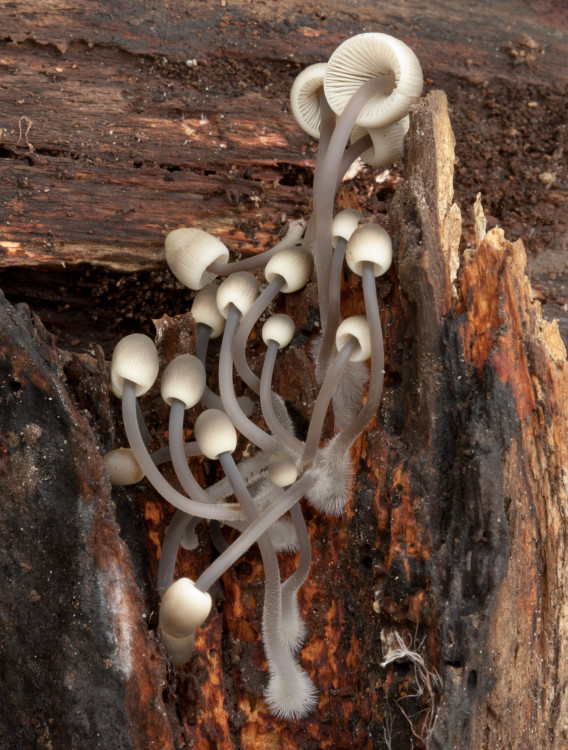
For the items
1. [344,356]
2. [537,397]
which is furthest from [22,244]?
[537,397]

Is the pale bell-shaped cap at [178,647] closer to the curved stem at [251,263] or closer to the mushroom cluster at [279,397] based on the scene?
the mushroom cluster at [279,397]

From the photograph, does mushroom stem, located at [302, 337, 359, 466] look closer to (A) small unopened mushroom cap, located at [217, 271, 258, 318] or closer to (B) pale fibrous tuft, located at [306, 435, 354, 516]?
(B) pale fibrous tuft, located at [306, 435, 354, 516]

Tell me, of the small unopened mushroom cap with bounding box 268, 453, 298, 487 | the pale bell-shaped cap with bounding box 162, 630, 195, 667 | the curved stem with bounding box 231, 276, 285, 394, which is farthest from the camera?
the curved stem with bounding box 231, 276, 285, 394

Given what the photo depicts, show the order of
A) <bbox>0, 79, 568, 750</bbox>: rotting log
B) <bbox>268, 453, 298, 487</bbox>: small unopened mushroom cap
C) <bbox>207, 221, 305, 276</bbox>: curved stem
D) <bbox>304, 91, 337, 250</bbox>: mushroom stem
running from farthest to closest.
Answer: <bbox>207, 221, 305, 276</bbox>: curved stem, <bbox>304, 91, 337, 250</bbox>: mushroom stem, <bbox>268, 453, 298, 487</bbox>: small unopened mushroom cap, <bbox>0, 79, 568, 750</bbox>: rotting log

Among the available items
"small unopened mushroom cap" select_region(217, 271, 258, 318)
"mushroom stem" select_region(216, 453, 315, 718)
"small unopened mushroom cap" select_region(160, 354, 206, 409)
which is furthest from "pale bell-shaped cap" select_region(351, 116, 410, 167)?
"mushroom stem" select_region(216, 453, 315, 718)

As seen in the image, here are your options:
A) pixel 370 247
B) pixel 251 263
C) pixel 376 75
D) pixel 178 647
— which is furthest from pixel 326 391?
pixel 376 75

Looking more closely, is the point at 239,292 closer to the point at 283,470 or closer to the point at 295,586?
the point at 283,470

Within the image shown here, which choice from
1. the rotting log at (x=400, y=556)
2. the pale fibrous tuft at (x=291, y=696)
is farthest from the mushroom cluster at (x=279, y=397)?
the rotting log at (x=400, y=556)
